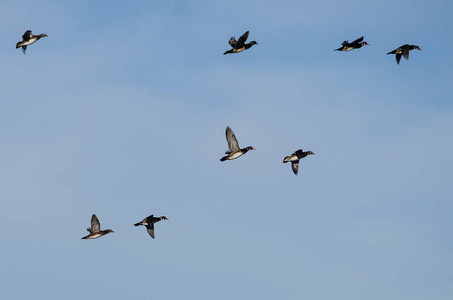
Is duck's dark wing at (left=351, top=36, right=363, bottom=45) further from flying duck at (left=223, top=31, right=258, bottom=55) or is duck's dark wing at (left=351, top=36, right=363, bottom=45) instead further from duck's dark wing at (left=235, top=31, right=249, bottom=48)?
duck's dark wing at (left=235, top=31, right=249, bottom=48)

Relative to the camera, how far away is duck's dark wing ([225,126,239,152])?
9175cm

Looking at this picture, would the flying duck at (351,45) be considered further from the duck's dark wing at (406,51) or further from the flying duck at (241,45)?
the flying duck at (241,45)

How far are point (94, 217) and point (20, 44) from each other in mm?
20302

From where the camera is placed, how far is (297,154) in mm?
99750

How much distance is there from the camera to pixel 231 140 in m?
91.8

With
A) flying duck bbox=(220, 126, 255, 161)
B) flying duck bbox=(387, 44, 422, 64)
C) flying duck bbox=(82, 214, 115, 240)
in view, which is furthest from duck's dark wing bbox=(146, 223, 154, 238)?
flying duck bbox=(387, 44, 422, 64)

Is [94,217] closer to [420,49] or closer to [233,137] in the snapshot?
[233,137]

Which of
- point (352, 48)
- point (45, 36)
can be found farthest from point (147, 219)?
point (352, 48)

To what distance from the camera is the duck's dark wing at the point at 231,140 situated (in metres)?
91.8

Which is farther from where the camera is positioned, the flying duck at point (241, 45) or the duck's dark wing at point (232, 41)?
A: the duck's dark wing at point (232, 41)

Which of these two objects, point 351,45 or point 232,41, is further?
point 232,41

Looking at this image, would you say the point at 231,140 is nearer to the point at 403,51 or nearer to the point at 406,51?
the point at 403,51

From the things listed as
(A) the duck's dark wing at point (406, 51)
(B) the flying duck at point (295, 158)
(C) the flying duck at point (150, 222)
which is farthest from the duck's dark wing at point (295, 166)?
(A) the duck's dark wing at point (406, 51)

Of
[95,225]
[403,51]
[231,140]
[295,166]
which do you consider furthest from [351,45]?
[95,225]
